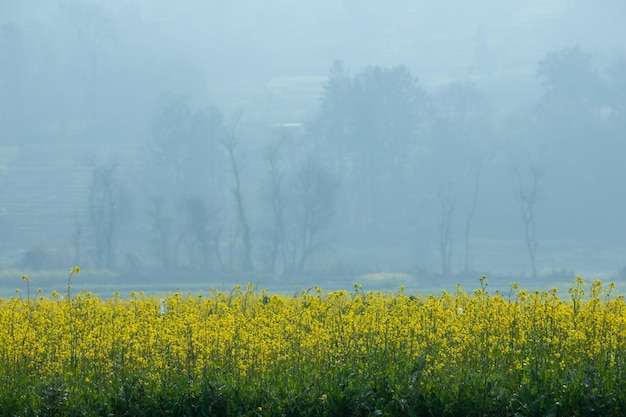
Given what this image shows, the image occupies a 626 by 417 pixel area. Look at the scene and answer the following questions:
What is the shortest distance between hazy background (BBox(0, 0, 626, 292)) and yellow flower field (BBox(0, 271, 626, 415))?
168ft

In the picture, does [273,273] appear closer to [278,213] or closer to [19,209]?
[278,213]

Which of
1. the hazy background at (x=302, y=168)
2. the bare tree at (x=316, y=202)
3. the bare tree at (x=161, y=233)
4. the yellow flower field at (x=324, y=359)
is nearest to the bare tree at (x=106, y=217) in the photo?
the hazy background at (x=302, y=168)

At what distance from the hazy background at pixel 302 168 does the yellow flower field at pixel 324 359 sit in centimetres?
5115

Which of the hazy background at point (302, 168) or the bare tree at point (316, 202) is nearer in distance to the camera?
the bare tree at point (316, 202)

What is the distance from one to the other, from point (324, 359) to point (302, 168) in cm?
6840

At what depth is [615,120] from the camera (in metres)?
95.7

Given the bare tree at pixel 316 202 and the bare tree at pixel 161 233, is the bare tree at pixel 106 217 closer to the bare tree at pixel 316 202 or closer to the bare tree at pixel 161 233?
the bare tree at pixel 161 233

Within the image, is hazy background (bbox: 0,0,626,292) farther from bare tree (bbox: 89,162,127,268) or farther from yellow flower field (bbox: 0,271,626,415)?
yellow flower field (bbox: 0,271,626,415)

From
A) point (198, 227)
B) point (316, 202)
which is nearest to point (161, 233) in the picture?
point (198, 227)

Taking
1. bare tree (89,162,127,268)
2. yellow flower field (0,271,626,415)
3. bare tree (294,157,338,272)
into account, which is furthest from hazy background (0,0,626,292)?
yellow flower field (0,271,626,415)

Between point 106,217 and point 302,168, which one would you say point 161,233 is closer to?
point 302,168

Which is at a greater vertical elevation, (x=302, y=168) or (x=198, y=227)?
(x=302, y=168)

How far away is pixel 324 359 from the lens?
9.64 metres

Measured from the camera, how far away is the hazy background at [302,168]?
75.4 metres
